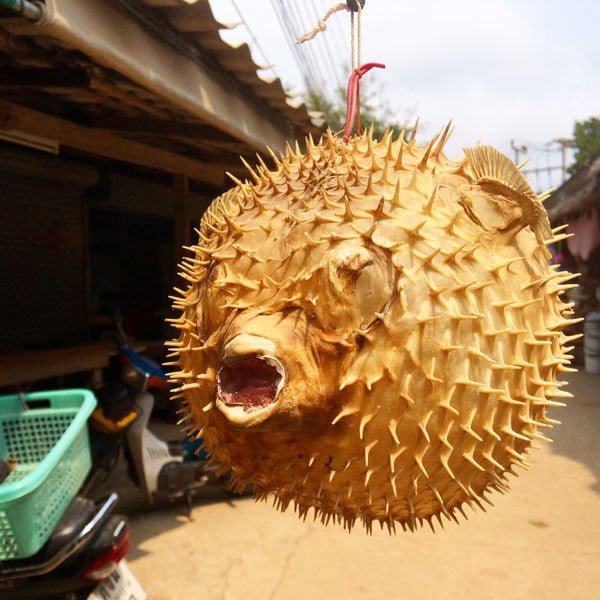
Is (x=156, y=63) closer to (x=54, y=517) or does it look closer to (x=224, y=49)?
(x=224, y=49)

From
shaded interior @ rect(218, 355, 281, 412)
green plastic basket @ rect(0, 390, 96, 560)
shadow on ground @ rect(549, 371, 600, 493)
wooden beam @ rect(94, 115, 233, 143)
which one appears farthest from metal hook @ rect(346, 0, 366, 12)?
shadow on ground @ rect(549, 371, 600, 493)

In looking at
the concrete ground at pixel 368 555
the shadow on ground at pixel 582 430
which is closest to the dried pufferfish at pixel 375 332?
the concrete ground at pixel 368 555

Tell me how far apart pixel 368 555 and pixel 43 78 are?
2822 millimetres

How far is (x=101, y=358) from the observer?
356 cm

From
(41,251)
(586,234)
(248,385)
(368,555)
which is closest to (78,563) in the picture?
(368,555)

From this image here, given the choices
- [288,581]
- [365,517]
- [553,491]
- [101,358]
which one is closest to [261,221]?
[365,517]

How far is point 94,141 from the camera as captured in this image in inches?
115

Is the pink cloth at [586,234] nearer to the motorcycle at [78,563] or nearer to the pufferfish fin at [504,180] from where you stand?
the motorcycle at [78,563]

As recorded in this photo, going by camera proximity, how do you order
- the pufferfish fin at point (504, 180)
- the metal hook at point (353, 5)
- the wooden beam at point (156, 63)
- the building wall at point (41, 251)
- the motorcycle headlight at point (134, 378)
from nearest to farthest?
the pufferfish fin at point (504, 180), the metal hook at point (353, 5), the wooden beam at point (156, 63), the building wall at point (41, 251), the motorcycle headlight at point (134, 378)

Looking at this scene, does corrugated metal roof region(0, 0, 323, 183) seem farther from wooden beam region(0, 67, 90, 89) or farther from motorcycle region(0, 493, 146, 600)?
motorcycle region(0, 493, 146, 600)

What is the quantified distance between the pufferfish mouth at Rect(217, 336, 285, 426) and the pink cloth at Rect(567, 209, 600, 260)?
7.04m

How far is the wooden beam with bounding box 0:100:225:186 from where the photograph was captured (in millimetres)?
2479

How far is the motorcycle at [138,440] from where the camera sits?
10.7 ft

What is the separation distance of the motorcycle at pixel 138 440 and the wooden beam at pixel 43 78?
1.67 meters
